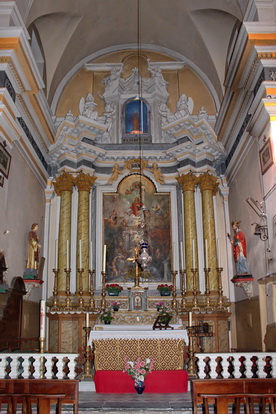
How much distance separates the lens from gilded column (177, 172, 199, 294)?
10344mm

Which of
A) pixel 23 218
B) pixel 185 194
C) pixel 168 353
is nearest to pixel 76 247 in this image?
pixel 23 218

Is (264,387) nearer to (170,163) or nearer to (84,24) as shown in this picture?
(170,163)

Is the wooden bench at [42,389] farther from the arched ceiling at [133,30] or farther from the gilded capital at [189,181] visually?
the arched ceiling at [133,30]

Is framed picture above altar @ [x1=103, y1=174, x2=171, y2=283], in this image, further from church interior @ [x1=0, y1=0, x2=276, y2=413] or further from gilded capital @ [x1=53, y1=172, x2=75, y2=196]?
gilded capital @ [x1=53, y1=172, x2=75, y2=196]

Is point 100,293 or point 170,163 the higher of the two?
point 170,163

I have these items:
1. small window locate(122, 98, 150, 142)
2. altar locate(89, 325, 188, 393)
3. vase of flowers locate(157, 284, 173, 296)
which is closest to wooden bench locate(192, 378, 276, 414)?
altar locate(89, 325, 188, 393)

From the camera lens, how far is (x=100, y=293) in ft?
33.9

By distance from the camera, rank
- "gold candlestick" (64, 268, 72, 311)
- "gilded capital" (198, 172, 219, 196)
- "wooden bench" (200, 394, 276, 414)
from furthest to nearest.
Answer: "gilded capital" (198, 172, 219, 196), "gold candlestick" (64, 268, 72, 311), "wooden bench" (200, 394, 276, 414)

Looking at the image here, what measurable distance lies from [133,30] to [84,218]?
4882 millimetres

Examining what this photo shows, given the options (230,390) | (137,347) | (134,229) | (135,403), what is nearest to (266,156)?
(137,347)

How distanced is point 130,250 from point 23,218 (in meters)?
2.77

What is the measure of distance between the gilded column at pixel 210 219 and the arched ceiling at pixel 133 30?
2148 mm

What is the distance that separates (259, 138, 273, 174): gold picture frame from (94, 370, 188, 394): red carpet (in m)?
3.35

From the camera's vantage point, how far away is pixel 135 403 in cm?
538
